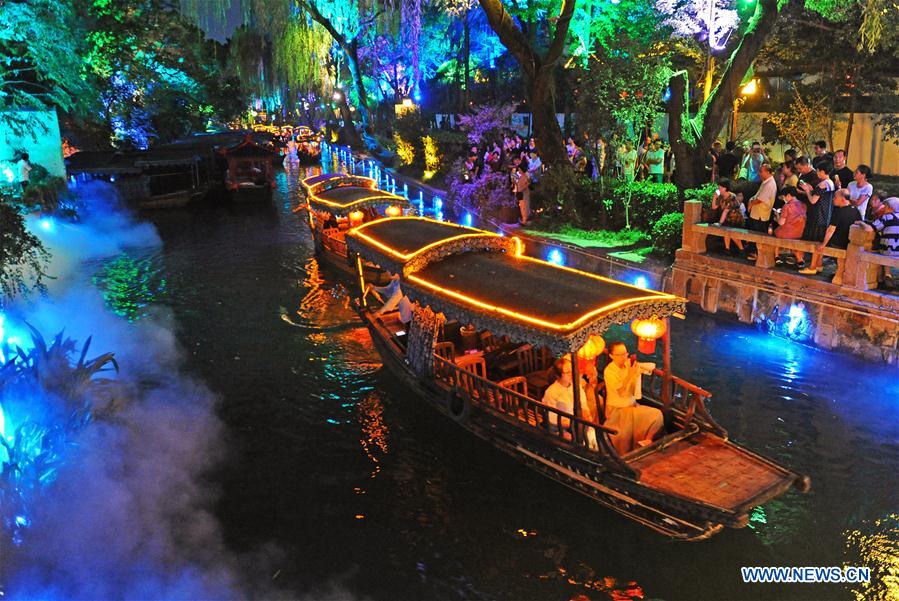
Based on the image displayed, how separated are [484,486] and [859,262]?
8037 millimetres

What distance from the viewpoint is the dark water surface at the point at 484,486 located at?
7590mm

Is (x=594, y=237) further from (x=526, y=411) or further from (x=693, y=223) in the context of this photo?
(x=526, y=411)

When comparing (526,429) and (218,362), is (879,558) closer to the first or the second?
(526,429)

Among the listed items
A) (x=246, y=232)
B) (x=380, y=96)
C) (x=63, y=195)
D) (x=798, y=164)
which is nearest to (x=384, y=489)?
(x=798, y=164)

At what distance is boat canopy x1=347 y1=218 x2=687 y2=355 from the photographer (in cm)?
795

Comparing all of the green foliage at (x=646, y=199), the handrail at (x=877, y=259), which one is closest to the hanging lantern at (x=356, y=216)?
the green foliage at (x=646, y=199)

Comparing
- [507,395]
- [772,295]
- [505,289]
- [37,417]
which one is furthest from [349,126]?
[507,395]

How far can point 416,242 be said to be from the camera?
36.9ft

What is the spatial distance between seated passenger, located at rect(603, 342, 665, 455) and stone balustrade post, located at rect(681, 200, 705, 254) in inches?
291

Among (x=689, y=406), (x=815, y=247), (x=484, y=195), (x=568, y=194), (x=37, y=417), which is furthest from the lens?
(x=484, y=195)

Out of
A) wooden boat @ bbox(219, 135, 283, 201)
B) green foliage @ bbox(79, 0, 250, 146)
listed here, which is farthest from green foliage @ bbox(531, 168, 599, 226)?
green foliage @ bbox(79, 0, 250, 146)

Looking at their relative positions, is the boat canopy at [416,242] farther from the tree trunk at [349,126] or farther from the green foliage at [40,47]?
the tree trunk at [349,126]

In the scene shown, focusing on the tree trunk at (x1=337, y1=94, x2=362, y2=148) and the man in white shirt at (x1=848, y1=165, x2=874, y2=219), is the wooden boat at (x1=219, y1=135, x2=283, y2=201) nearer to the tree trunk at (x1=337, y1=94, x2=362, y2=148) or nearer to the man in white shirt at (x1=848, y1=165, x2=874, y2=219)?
the tree trunk at (x1=337, y1=94, x2=362, y2=148)

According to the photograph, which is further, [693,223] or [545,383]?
[693,223]
